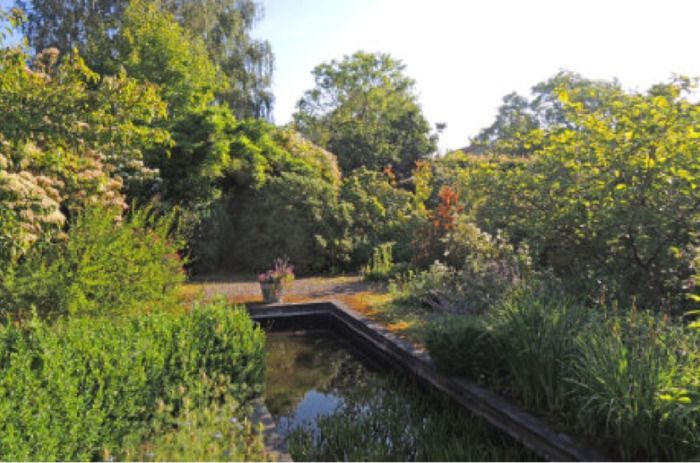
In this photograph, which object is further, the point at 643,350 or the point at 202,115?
the point at 202,115

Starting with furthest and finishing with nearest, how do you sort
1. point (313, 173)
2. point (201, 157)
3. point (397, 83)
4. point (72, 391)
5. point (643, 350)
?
point (397, 83) < point (313, 173) < point (201, 157) < point (643, 350) < point (72, 391)

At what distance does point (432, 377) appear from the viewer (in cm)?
551

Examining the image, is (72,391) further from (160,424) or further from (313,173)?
(313,173)

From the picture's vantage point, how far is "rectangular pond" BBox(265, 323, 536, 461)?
13.9 feet

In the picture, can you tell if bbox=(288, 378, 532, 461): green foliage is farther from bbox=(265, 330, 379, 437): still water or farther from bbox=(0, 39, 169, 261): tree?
bbox=(0, 39, 169, 261): tree

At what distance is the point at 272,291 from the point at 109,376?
6172mm

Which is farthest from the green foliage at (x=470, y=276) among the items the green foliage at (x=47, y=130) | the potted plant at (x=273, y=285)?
the green foliage at (x=47, y=130)

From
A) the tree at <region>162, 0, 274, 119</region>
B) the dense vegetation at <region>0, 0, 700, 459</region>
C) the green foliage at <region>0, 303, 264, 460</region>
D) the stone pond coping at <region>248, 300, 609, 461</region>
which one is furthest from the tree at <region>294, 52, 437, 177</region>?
the green foliage at <region>0, 303, 264, 460</region>

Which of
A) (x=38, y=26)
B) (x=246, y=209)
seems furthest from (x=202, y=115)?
(x=38, y=26)

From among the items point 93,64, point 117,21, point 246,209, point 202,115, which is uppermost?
point 117,21

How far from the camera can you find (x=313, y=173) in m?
14.8

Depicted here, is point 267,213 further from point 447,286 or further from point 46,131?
point 46,131

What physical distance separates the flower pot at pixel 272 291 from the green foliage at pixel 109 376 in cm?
461

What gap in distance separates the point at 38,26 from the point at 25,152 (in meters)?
17.8
